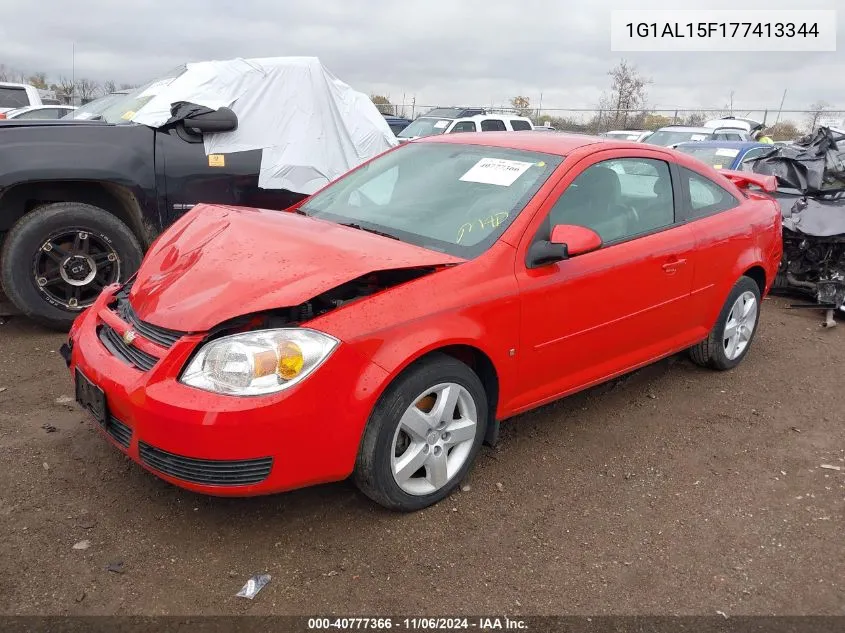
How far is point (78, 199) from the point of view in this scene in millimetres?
4941

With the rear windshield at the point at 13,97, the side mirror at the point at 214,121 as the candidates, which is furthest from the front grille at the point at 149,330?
the rear windshield at the point at 13,97

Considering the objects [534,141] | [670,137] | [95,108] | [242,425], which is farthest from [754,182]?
[670,137]

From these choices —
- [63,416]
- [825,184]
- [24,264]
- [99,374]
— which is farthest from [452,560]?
[825,184]

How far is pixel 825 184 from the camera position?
678 cm

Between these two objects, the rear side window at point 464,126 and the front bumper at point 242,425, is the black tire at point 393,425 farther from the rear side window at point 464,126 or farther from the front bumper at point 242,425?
the rear side window at point 464,126

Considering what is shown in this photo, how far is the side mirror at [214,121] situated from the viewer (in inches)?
203

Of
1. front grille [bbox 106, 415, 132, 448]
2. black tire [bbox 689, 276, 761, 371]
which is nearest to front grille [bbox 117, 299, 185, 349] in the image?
front grille [bbox 106, 415, 132, 448]

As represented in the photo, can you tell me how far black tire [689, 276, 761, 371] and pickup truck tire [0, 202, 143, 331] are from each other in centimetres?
399

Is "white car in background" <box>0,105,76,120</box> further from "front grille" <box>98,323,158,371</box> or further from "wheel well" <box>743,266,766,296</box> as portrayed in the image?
"wheel well" <box>743,266,766,296</box>

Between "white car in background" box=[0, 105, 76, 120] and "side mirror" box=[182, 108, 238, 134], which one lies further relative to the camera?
"white car in background" box=[0, 105, 76, 120]

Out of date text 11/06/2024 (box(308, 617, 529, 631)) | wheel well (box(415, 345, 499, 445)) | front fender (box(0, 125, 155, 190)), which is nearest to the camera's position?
date text 11/06/2024 (box(308, 617, 529, 631))

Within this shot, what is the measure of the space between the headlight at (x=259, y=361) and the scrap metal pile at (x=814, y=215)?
5308 mm

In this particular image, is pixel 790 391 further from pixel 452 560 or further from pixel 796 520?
pixel 452 560

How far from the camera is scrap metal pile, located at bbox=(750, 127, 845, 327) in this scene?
625 cm
